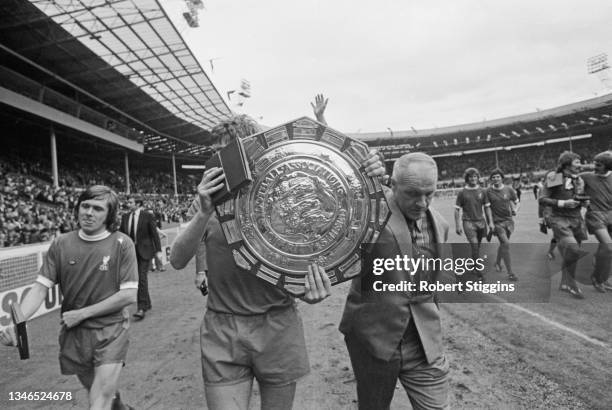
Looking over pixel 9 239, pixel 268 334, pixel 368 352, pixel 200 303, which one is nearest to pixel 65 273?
pixel 268 334

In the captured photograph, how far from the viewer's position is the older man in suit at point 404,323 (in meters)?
1.64

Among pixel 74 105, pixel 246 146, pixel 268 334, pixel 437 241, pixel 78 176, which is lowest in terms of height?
pixel 268 334

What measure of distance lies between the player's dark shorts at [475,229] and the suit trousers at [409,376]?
4.68 m

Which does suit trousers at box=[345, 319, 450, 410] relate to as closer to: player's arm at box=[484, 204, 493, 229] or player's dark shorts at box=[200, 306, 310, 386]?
player's dark shorts at box=[200, 306, 310, 386]

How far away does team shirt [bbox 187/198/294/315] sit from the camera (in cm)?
164

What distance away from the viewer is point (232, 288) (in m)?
1.66

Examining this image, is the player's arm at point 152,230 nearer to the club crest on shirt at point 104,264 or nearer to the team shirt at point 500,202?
the club crest on shirt at point 104,264

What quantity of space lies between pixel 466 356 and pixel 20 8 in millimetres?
19825

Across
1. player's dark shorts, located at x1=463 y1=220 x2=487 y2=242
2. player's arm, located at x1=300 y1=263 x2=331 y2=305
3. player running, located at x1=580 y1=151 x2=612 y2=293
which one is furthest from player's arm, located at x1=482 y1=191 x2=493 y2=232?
player's arm, located at x1=300 y1=263 x2=331 y2=305

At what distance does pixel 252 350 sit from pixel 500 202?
18.8 feet

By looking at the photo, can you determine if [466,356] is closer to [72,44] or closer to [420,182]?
[420,182]

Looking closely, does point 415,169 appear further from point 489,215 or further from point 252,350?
point 489,215

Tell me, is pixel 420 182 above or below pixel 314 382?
above

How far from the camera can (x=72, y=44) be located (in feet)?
57.7
